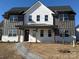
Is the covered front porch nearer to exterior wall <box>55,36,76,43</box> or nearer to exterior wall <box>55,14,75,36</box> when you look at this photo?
exterior wall <box>55,36,76,43</box>

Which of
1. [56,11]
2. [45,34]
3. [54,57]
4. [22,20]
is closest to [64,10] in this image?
[56,11]

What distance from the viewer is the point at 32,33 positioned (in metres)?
37.7

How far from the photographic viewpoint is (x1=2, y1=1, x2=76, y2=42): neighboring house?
121 ft

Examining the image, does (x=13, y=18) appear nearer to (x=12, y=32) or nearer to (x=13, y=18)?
(x=13, y=18)

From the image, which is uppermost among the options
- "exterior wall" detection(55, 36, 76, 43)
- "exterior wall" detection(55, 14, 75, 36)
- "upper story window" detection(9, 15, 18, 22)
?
"upper story window" detection(9, 15, 18, 22)

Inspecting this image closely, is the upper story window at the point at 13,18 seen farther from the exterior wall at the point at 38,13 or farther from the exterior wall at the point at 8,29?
the exterior wall at the point at 38,13

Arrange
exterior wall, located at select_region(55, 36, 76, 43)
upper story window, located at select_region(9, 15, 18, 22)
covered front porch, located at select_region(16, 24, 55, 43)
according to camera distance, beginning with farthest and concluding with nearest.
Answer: upper story window, located at select_region(9, 15, 18, 22), covered front porch, located at select_region(16, 24, 55, 43), exterior wall, located at select_region(55, 36, 76, 43)

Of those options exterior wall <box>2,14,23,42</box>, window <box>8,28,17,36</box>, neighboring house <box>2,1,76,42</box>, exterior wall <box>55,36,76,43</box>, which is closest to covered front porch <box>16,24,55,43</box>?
neighboring house <box>2,1,76,42</box>

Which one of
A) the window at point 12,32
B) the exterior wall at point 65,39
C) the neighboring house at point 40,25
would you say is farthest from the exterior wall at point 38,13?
the exterior wall at point 65,39

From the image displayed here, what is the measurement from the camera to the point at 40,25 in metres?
36.7

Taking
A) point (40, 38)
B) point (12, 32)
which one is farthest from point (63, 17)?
point (12, 32)

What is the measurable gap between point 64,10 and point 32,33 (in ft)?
25.6

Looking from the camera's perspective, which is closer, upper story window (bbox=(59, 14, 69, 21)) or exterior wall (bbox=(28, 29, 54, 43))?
exterior wall (bbox=(28, 29, 54, 43))

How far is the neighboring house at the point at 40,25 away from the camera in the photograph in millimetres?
36941
